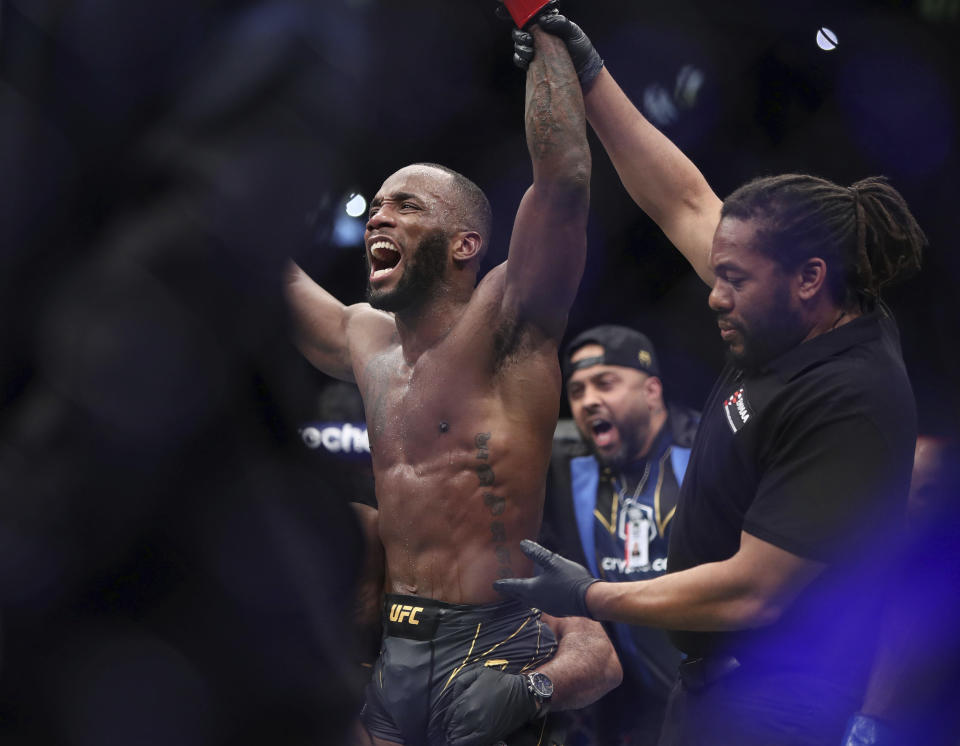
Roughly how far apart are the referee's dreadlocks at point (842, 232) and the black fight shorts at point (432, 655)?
3.03 feet

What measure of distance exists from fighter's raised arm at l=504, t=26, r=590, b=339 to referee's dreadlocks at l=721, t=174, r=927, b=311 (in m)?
0.33

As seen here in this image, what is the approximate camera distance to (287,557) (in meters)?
0.68

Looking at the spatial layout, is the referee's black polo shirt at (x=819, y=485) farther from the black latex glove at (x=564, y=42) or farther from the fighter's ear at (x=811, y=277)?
the black latex glove at (x=564, y=42)

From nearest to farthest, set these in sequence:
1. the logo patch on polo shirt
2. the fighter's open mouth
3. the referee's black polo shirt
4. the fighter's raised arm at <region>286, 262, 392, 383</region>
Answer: the referee's black polo shirt < the logo patch on polo shirt < the fighter's open mouth < the fighter's raised arm at <region>286, 262, 392, 383</region>

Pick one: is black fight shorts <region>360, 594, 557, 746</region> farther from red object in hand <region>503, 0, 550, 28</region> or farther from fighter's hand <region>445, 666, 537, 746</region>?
red object in hand <region>503, 0, 550, 28</region>

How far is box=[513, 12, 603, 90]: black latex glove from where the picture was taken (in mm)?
2002

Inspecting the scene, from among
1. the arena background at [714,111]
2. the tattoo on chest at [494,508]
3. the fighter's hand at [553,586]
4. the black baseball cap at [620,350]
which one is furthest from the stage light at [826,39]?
the fighter's hand at [553,586]

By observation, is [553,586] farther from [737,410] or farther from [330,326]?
[330,326]

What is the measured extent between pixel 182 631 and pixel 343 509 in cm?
14

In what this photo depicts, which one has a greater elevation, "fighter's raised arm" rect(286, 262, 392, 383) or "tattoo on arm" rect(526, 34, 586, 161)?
"tattoo on arm" rect(526, 34, 586, 161)

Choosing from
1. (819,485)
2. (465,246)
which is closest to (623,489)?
(465,246)

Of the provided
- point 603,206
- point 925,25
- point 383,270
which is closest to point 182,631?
point 383,270

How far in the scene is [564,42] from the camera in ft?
6.66

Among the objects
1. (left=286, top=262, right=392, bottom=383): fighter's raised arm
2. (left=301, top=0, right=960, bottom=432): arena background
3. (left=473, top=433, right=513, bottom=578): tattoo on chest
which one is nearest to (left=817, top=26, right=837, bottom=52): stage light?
(left=301, top=0, right=960, bottom=432): arena background
